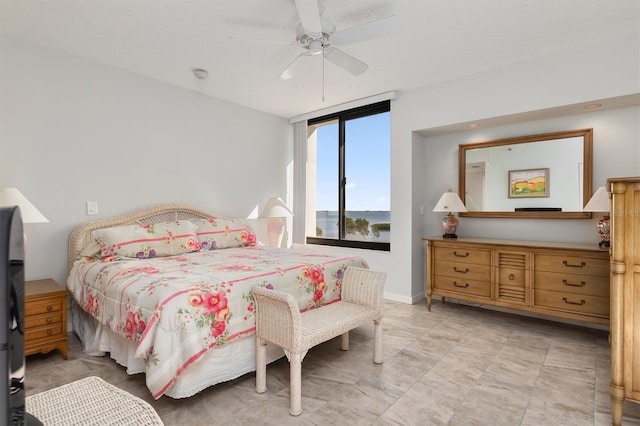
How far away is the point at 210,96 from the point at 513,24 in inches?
130

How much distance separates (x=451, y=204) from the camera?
3787 millimetres

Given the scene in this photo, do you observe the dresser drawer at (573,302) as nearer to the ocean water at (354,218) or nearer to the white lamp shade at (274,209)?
the ocean water at (354,218)

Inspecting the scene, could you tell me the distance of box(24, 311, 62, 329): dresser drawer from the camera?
7.85ft

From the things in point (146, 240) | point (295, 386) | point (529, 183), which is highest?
point (529, 183)

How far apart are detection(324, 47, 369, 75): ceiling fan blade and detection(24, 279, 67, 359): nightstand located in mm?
2686

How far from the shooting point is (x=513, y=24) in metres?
2.61

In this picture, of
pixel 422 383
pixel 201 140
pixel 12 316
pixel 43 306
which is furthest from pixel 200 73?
pixel 12 316

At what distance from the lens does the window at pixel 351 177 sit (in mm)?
4551

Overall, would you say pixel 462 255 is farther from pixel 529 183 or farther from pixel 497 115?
pixel 497 115

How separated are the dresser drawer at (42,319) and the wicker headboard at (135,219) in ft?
2.14

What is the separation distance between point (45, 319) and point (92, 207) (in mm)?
1154

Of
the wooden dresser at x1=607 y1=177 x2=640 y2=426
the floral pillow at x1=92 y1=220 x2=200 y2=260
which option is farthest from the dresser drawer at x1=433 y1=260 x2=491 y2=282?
the floral pillow at x1=92 y1=220 x2=200 y2=260

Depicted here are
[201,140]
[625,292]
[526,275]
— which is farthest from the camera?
[201,140]

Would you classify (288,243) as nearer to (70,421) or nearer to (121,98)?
(121,98)
